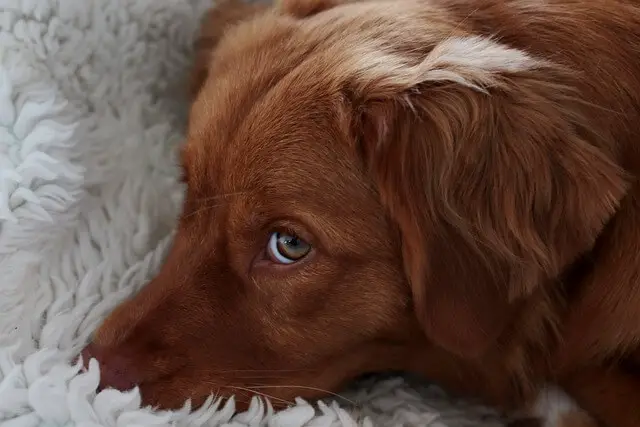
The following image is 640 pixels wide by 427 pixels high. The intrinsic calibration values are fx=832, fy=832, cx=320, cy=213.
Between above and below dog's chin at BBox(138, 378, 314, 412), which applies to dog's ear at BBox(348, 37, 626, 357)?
above

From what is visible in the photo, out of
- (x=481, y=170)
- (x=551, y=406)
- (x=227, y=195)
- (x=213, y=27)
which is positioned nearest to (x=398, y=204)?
(x=481, y=170)

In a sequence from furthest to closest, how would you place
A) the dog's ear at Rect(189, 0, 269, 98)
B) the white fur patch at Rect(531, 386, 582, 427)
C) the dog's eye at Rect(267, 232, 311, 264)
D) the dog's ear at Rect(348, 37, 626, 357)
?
the dog's ear at Rect(189, 0, 269, 98) < the white fur patch at Rect(531, 386, 582, 427) < the dog's eye at Rect(267, 232, 311, 264) < the dog's ear at Rect(348, 37, 626, 357)

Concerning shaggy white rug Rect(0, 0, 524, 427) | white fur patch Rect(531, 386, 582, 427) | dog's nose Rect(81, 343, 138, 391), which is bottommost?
white fur patch Rect(531, 386, 582, 427)

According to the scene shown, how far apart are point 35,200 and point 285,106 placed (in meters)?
0.50

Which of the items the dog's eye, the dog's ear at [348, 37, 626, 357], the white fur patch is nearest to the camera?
the dog's ear at [348, 37, 626, 357]

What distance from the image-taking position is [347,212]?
1.30 metres

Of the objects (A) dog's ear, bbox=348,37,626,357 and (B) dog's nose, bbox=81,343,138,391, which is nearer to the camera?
(A) dog's ear, bbox=348,37,626,357

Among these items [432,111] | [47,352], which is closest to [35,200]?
[47,352]

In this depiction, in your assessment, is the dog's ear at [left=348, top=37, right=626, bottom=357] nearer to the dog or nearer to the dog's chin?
the dog

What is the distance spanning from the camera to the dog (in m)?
1.23

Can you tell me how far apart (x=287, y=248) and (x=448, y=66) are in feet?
1.24

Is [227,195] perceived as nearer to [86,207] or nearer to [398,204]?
[398,204]

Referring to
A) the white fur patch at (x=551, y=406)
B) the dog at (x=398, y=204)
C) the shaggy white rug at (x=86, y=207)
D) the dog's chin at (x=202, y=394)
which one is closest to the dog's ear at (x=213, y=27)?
the shaggy white rug at (x=86, y=207)

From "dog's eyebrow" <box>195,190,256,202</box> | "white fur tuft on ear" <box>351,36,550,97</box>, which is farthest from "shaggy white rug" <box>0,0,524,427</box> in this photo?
"white fur tuft on ear" <box>351,36,550,97</box>
